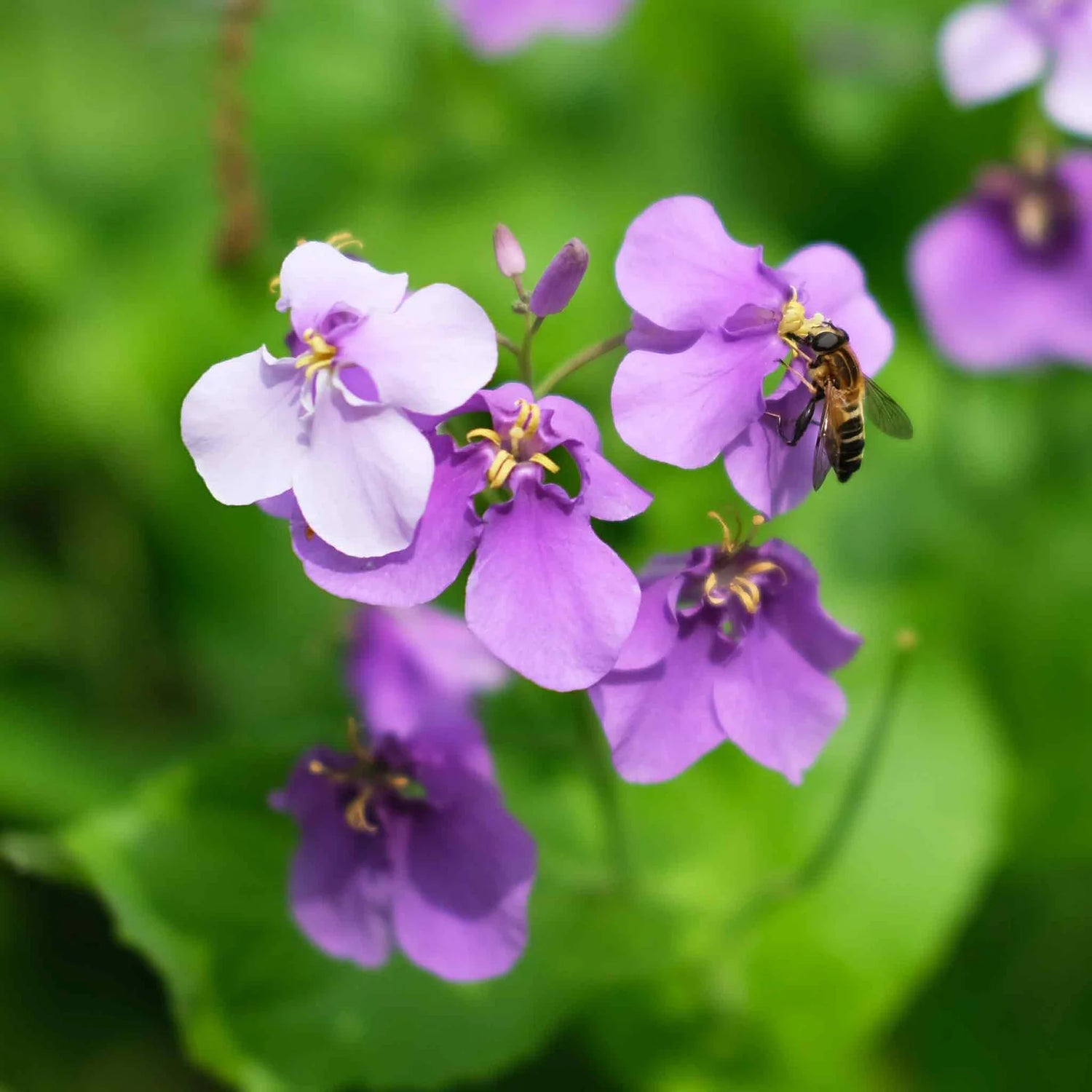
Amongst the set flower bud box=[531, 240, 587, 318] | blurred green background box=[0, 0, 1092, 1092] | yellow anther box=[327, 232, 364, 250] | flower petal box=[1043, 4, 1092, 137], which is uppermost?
flower petal box=[1043, 4, 1092, 137]

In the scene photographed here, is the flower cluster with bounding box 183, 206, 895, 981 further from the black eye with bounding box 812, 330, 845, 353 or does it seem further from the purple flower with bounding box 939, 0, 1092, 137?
the purple flower with bounding box 939, 0, 1092, 137

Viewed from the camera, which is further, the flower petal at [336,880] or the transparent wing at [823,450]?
the flower petal at [336,880]

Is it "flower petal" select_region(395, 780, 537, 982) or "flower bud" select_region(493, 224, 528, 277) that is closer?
"flower bud" select_region(493, 224, 528, 277)

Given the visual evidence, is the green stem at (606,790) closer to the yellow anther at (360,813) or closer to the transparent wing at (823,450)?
the yellow anther at (360,813)

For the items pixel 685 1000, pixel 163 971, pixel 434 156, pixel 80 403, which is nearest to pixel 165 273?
pixel 80 403

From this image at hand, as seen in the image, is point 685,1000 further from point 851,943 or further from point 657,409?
point 657,409

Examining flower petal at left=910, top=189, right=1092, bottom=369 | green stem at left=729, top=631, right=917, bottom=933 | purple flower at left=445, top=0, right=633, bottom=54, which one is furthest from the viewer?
purple flower at left=445, top=0, right=633, bottom=54

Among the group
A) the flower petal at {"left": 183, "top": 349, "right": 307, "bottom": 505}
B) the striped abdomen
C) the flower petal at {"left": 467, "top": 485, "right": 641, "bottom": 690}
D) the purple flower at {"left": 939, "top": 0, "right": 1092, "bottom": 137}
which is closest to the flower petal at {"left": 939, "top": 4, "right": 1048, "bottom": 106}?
the purple flower at {"left": 939, "top": 0, "right": 1092, "bottom": 137}

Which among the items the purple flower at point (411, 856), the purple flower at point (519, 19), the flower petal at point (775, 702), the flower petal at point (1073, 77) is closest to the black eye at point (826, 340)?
the flower petal at point (775, 702)
